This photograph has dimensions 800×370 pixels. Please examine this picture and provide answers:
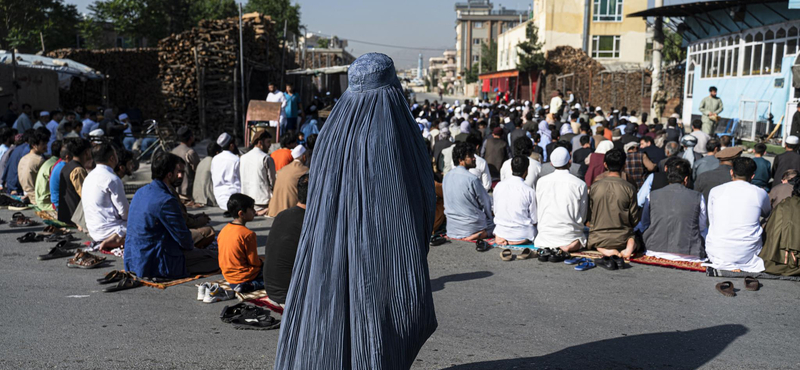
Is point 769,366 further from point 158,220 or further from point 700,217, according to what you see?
point 158,220

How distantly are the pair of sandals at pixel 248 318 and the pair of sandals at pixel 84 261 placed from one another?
2.15 metres

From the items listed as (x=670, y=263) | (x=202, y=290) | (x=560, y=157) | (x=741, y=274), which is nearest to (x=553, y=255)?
(x=560, y=157)

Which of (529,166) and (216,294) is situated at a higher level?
(529,166)

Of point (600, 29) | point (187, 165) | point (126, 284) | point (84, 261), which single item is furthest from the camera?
point (600, 29)

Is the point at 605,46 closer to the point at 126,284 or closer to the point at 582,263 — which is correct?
the point at 582,263

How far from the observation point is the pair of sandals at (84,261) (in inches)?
241

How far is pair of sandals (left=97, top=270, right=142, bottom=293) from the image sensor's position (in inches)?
213

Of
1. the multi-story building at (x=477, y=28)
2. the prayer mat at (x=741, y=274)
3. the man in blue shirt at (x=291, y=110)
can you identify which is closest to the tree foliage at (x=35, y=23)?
the man in blue shirt at (x=291, y=110)

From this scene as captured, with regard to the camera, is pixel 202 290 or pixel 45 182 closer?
pixel 202 290

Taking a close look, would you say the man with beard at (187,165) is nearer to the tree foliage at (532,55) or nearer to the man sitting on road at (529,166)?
the man sitting on road at (529,166)

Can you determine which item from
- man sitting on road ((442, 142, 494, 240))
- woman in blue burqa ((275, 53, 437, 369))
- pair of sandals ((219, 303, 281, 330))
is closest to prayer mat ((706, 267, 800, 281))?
man sitting on road ((442, 142, 494, 240))

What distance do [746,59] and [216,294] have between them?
20.2 m

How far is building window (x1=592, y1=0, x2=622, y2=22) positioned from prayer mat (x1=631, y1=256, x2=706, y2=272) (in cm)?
3741

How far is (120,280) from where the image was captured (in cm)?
555
